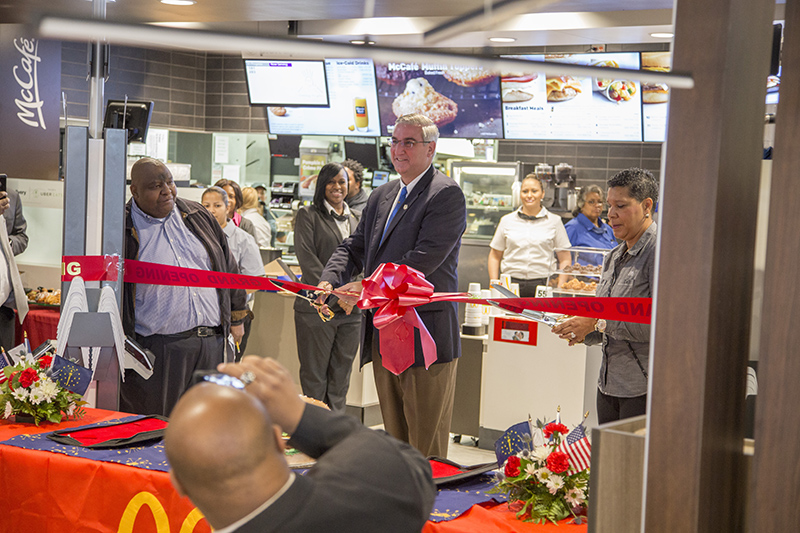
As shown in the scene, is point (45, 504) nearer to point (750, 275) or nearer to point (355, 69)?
point (750, 275)

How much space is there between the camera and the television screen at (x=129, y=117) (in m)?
4.02

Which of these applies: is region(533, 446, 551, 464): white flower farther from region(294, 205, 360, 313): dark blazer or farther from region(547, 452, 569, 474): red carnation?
region(294, 205, 360, 313): dark blazer

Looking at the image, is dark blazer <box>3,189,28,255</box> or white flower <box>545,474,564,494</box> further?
dark blazer <box>3,189,28,255</box>

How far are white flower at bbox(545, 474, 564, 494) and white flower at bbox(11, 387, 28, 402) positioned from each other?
1896 millimetres

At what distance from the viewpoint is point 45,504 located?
2688mm

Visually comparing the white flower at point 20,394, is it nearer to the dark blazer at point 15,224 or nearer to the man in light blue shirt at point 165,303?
the man in light blue shirt at point 165,303

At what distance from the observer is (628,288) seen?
3.11m

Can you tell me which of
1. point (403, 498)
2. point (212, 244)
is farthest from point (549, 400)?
point (403, 498)

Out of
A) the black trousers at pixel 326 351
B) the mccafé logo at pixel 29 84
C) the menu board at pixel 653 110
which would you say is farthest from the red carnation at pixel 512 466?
the menu board at pixel 653 110

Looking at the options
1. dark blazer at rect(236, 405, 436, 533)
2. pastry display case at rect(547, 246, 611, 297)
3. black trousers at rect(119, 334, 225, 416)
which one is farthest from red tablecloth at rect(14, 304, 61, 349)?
dark blazer at rect(236, 405, 436, 533)

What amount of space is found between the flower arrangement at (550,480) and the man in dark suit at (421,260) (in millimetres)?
1307

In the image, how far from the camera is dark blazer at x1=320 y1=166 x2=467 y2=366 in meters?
3.66

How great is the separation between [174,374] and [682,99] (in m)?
2.67

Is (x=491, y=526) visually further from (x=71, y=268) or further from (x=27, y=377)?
(x=71, y=268)
